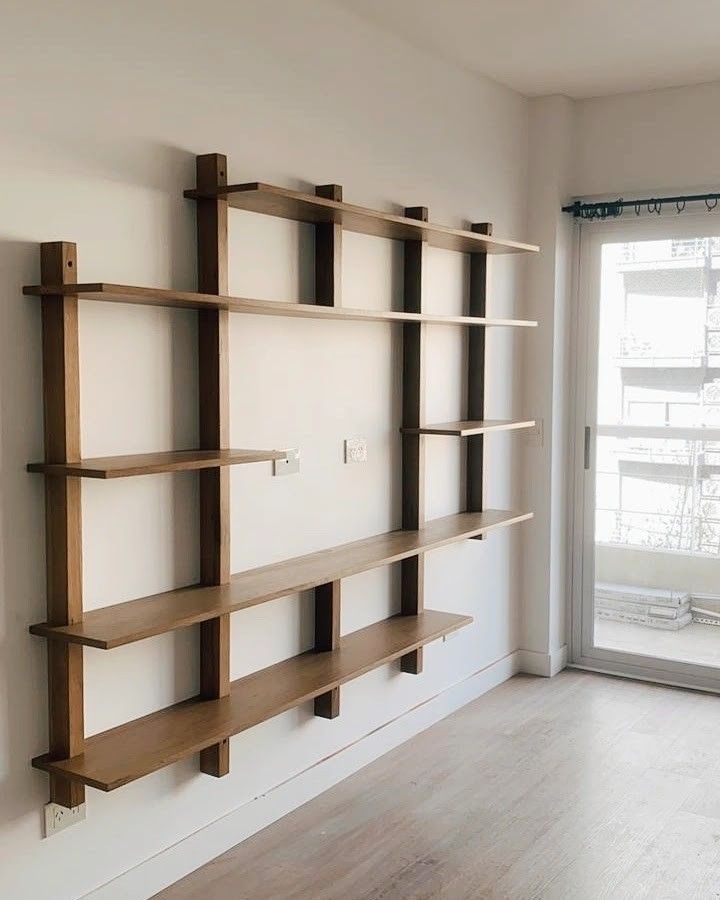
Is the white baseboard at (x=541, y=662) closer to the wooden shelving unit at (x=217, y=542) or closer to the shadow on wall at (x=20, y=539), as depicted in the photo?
the wooden shelving unit at (x=217, y=542)

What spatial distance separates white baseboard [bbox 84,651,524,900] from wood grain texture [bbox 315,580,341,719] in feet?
0.69

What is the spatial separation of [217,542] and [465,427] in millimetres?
1270

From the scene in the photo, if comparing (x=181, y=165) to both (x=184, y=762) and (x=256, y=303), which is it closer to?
(x=256, y=303)

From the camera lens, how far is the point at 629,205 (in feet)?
14.1

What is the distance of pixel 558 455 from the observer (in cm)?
451

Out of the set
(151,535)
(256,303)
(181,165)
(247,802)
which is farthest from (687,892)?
(181,165)

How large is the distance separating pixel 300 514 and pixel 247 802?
34.9 inches

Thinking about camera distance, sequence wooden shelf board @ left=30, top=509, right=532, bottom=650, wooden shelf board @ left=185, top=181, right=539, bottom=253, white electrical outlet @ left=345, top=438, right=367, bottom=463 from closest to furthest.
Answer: wooden shelf board @ left=30, top=509, right=532, bottom=650, wooden shelf board @ left=185, top=181, right=539, bottom=253, white electrical outlet @ left=345, top=438, right=367, bottom=463

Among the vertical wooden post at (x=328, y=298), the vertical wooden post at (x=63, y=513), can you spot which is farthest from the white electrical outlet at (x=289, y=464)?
the vertical wooden post at (x=63, y=513)

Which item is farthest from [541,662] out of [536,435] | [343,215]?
[343,215]

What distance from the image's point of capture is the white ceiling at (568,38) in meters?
3.22

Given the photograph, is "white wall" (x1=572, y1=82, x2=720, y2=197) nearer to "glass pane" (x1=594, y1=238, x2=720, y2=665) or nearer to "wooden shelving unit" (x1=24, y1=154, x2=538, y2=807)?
"glass pane" (x1=594, y1=238, x2=720, y2=665)

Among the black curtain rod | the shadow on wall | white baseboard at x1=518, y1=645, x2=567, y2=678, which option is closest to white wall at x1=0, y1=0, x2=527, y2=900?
the shadow on wall

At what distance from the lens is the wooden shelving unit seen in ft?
7.50
